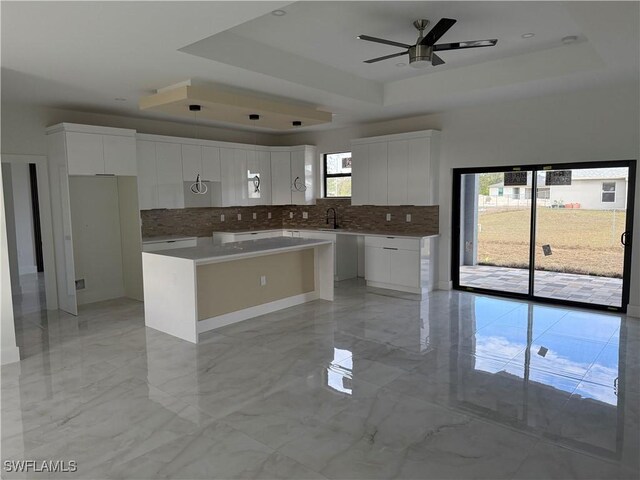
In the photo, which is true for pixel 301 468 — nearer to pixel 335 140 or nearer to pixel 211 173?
pixel 211 173

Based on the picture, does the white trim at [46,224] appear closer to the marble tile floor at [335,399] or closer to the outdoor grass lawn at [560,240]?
the marble tile floor at [335,399]

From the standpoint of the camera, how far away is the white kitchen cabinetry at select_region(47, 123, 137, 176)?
5477mm

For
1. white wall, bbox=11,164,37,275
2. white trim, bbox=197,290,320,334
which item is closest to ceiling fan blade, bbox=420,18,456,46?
white trim, bbox=197,290,320,334

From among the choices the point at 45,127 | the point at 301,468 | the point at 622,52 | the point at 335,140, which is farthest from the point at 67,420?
the point at 335,140

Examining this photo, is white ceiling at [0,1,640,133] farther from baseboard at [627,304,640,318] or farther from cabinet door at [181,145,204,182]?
baseboard at [627,304,640,318]

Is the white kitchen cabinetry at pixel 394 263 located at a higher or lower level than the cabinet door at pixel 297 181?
lower

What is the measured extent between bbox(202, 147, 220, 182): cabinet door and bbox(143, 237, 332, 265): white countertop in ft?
6.55

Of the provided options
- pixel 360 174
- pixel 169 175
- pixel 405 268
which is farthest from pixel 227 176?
pixel 405 268

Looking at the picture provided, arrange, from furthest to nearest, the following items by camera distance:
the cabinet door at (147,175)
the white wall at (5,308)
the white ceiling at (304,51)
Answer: the cabinet door at (147,175) → the white wall at (5,308) → the white ceiling at (304,51)

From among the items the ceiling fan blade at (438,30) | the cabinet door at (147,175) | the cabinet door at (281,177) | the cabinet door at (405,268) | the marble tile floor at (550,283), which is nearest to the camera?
the ceiling fan blade at (438,30)

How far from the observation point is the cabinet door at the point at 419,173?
6.62 meters

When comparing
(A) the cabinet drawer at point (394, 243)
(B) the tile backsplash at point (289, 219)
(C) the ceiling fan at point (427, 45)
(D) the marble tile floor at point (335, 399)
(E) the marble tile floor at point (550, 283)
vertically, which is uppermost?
(C) the ceiling fan at point (427, 45)

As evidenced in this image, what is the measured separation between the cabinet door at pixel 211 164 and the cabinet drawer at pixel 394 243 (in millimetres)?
2639

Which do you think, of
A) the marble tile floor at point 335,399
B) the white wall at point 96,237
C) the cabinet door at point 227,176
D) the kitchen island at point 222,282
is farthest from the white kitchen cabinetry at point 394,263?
the white wall at point 96,237
